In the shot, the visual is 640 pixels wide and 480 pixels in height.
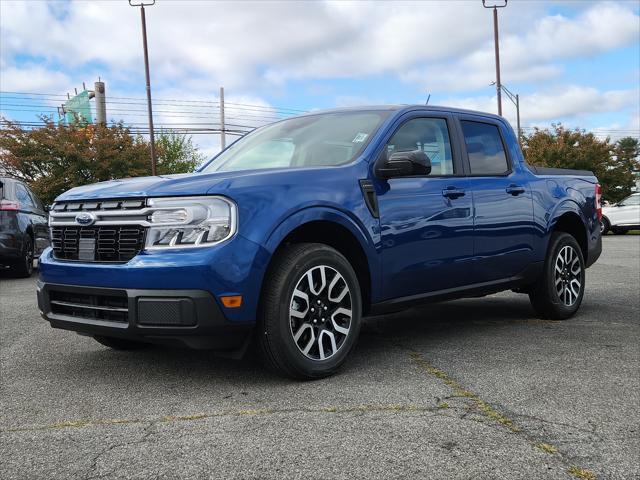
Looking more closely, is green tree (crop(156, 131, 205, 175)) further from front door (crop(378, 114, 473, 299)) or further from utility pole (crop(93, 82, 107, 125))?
front door (crop(378, 114, 473, 299))

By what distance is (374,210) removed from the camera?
14.4ft

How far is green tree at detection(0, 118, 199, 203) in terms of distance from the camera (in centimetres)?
2920

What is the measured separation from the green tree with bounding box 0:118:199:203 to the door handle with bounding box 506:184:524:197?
25.9 metres

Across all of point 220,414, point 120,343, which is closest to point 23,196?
point 120,343

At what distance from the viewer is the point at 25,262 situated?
11156mm

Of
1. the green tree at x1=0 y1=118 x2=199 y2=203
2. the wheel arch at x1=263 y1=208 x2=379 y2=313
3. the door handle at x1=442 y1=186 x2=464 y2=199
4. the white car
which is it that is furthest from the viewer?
the green tree at x1=0 y1=118 x2=199 y2=203

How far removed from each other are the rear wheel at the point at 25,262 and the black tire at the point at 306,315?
8.33m

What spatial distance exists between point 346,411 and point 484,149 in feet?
9.82

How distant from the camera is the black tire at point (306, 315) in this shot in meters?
3.83

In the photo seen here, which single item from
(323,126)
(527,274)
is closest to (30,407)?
(323,126)

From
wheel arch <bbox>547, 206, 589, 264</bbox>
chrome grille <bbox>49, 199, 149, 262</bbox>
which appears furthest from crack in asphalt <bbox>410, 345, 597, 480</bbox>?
wheel arch <bbox>547, 206, 589, 264</bbox>

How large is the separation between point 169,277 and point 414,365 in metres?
1.72

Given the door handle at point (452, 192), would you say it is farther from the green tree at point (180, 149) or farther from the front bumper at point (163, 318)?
the green tree at point (180, 149)

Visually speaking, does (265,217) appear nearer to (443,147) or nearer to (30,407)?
(30,407)
